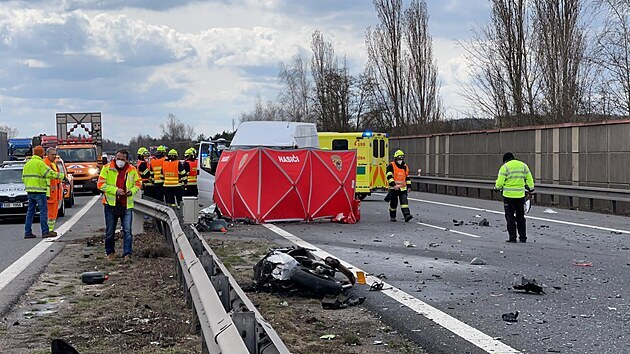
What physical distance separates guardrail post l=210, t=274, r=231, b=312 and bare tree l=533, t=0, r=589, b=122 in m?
31.4

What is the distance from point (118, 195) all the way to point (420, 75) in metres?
42.5

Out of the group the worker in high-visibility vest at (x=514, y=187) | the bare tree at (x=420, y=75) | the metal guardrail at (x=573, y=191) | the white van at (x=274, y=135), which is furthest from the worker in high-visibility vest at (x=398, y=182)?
the bare tree at (x=420, y=75)

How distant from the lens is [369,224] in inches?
834

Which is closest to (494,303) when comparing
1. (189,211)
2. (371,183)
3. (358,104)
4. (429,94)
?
(189,211)

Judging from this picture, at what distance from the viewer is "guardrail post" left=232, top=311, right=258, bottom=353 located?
16.6 feet

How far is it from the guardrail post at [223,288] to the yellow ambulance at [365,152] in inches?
981

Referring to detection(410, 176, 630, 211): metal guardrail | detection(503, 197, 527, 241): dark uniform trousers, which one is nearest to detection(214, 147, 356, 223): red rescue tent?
detection(503, 197, 527, 241): dark uniform trousers

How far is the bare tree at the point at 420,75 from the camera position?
179ft

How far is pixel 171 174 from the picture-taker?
23.6m

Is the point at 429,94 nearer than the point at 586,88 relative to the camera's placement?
No

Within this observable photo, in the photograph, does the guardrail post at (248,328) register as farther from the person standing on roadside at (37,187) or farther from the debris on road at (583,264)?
the person standing on roadside at (37,187)

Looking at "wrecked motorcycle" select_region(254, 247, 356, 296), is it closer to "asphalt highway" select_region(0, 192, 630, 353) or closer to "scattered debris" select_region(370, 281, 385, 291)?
"scattered debris" select_region(370, 281, 385, 291)

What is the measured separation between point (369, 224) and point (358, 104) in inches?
1854

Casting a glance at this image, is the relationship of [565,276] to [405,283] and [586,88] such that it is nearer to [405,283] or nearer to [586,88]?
[405,283]
